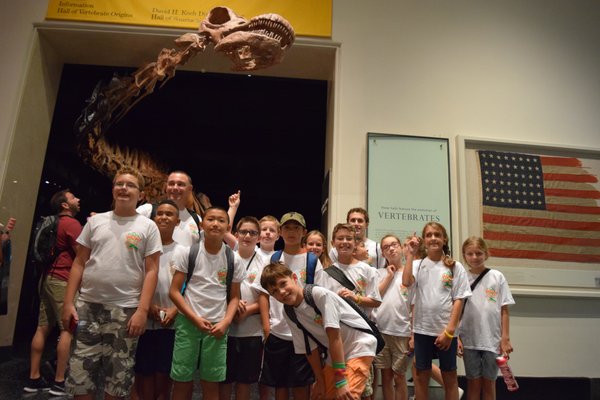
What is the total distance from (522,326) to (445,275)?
6.72 feet

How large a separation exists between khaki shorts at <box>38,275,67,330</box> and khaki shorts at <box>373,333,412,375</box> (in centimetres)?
281

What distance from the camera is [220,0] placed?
529 centimetres

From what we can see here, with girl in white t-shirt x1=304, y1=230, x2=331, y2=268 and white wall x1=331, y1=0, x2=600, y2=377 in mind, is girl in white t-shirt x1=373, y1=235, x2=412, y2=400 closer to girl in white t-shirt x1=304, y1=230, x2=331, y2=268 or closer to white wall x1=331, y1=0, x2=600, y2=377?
girl in white t-shirt x1=304, y1=230, x2=331, y2=268

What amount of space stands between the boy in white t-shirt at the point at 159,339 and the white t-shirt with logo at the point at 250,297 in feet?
1.40

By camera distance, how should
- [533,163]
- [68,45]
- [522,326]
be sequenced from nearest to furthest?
[522,326]
[533,163]
[68,45]

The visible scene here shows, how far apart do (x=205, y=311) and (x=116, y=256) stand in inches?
25.0

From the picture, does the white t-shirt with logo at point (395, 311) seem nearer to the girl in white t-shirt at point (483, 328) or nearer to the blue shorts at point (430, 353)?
the blue shorts at point (430, 353)

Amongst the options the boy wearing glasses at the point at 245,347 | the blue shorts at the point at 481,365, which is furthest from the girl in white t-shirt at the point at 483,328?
the boy wearing glasses at the point at 245,347

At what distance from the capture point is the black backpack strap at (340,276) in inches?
114

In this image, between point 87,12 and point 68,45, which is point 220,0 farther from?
point 68,45

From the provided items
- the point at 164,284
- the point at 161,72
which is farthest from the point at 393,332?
the point at 161,72

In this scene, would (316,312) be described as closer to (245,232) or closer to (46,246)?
(245,232)

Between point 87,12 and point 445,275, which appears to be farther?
point 87,12

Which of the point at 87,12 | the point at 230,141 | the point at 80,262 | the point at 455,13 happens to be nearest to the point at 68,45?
the point at 87,12
